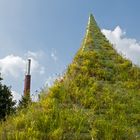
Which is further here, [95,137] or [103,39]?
[103,39]

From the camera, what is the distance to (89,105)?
455 inches

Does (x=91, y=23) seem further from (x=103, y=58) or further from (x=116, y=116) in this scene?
(x=116, y=116)

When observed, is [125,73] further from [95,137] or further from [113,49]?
[95,137]

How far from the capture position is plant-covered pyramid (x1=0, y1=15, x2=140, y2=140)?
32.2ft

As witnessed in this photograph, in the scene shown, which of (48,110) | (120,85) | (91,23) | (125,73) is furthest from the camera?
(91,23)

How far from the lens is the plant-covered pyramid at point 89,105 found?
32.2 ft

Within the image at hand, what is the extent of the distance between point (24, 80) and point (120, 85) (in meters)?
29.0

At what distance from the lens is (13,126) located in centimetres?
1012

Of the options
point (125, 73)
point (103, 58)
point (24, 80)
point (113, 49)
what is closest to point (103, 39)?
point (113, 49)

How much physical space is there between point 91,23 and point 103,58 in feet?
9.69

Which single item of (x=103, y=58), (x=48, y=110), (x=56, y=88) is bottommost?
(x=48, y=110)

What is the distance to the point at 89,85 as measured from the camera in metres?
12.8

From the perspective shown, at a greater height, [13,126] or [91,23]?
[91,23]

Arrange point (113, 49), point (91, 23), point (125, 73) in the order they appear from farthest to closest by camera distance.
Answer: point (91, 23)
point (113, 49)
point (125, 73)
